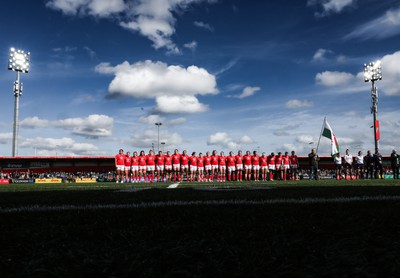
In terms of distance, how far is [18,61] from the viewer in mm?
44938

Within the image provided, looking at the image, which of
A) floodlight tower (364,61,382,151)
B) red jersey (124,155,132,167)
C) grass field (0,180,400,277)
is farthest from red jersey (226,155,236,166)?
floodlight tower (364,61,382,151)

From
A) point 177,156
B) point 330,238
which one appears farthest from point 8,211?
point 177,156

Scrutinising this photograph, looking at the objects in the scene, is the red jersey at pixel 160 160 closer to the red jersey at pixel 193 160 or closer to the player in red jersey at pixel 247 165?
the red jersey at pixel 193 160

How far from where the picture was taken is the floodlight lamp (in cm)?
4441

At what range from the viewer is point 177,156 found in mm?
20797

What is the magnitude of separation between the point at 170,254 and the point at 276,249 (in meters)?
0.69

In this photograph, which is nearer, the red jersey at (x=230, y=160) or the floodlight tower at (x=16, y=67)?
the red jersey at (x=230, y=160)

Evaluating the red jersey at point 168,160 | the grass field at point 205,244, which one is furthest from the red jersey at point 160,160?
the grass field at point 205,244

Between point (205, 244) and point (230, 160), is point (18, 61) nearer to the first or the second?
point (230, 160)

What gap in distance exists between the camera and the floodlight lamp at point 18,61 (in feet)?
146

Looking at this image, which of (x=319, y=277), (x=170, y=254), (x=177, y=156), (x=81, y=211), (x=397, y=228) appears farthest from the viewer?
(x=177, y=156)

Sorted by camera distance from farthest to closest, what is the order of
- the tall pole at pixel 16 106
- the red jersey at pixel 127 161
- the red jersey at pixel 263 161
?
the tall pole at pixel 16 106
the red jersey at pixel 263 161
the red jersey at pixel 127 161

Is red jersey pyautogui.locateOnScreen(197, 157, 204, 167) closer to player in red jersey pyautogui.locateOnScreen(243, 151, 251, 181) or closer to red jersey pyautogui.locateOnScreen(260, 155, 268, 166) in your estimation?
player in red jersey pyautogui.locateOnScreen(243, 151, 251, 181)

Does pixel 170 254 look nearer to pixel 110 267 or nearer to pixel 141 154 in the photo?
pixel 110 267
